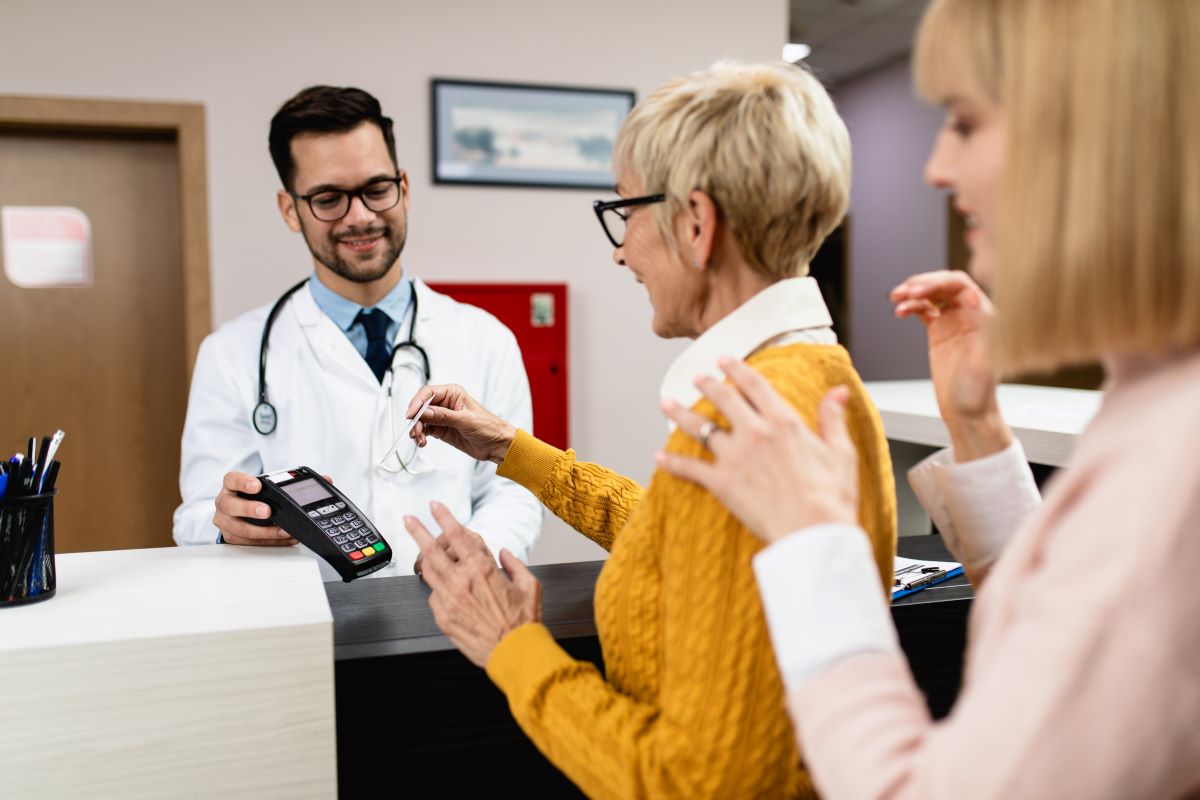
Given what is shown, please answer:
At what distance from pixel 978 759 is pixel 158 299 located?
3.17m

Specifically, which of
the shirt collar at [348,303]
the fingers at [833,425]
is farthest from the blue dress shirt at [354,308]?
the fingers at [833,425]

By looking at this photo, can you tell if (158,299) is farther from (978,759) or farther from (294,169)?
(978,759)

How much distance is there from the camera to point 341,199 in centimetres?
194

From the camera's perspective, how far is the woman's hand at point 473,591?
930mm

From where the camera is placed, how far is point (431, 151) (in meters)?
3.12

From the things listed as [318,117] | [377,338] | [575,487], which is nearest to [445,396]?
[575,487]

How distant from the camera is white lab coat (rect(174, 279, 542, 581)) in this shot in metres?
1.92

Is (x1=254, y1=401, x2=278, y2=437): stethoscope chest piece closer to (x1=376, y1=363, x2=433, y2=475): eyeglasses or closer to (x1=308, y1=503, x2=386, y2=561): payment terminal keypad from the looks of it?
(x1=376, y1=363, x2=433, y2=475): eyeglasses

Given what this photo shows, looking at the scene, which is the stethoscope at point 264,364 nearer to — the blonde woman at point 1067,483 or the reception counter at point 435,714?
the reception counter at point 435,714

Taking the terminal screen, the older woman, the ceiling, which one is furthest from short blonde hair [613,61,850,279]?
the ceiling

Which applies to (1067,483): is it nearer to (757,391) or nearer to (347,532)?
(757,391)

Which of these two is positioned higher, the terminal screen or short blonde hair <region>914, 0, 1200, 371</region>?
short blonde hair <region>914, 0, 1200, 371</region>

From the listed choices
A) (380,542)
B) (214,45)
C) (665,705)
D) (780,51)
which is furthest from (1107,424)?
(780,51)

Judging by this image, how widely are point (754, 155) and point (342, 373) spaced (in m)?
1.31
